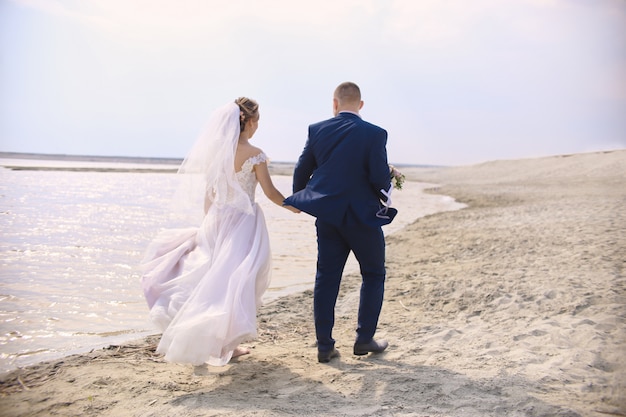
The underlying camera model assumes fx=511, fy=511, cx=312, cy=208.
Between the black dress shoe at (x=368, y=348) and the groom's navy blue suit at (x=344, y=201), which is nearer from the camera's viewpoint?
the groom's navy blue suit at (x=344, y=201)

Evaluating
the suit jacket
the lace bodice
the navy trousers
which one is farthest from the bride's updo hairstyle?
the navy trousers

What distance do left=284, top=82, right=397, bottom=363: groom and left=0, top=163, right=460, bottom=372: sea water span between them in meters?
2.22

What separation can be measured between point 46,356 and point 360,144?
3265 mm

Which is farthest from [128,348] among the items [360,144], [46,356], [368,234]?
[360,144]

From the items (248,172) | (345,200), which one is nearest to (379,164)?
(345,200)

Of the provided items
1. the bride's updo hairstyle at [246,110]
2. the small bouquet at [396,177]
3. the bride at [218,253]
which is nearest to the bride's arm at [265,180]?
the bride at [218,253]

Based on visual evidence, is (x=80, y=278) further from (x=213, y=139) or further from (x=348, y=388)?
(x=348, y=388)

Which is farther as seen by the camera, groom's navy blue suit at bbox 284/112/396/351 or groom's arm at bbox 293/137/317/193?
groom's arm at bbox 293/137/317/193

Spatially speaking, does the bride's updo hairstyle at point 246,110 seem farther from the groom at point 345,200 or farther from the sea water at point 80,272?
the sea water at point 80,272

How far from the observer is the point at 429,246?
959 cm

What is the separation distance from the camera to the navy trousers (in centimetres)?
405

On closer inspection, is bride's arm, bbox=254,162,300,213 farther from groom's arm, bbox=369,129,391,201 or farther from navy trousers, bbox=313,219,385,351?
groom's arm, bbox=369,129,391,201

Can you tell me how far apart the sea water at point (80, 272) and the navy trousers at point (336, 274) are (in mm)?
2075

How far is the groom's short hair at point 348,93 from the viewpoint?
408 cm
